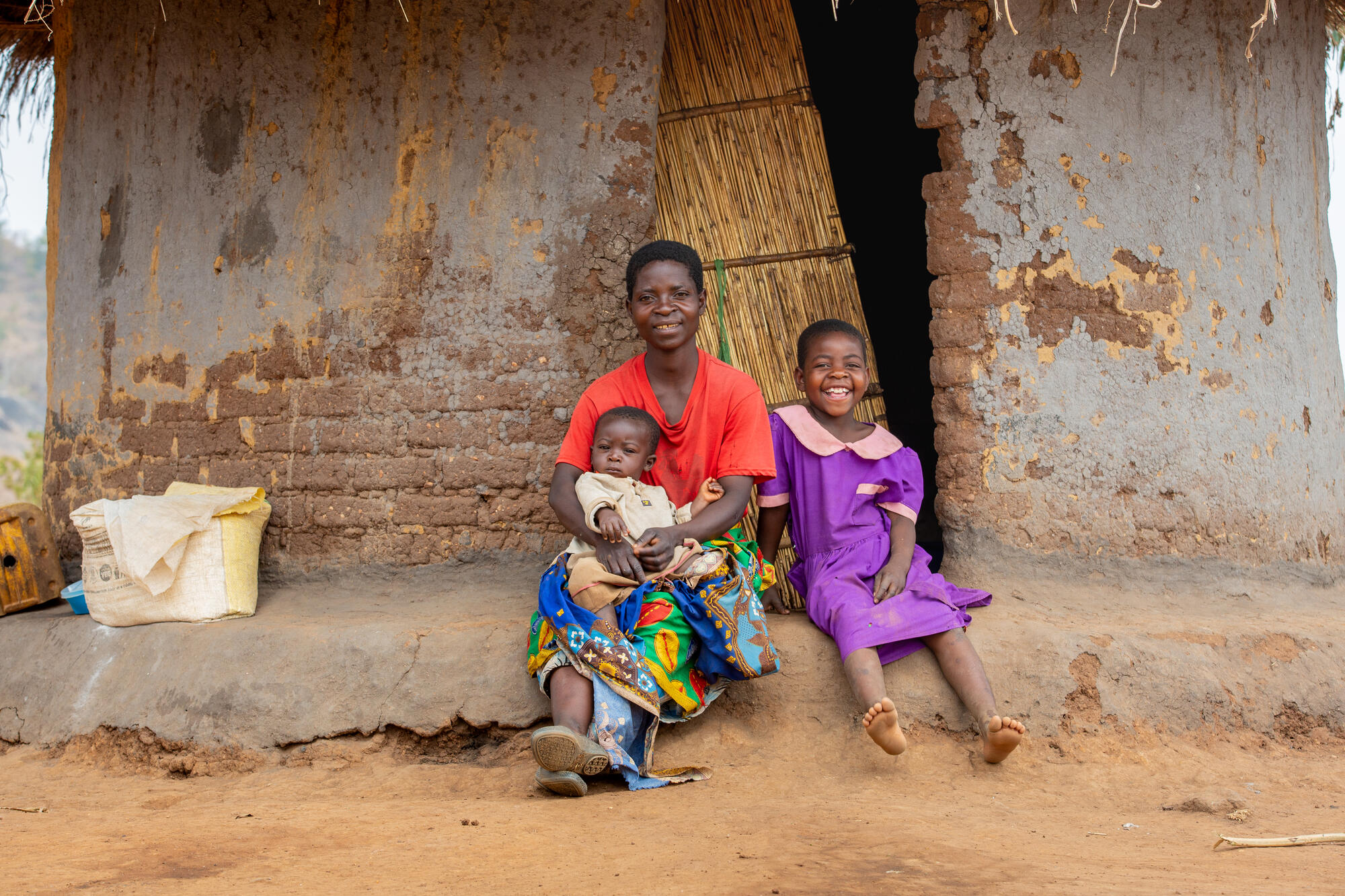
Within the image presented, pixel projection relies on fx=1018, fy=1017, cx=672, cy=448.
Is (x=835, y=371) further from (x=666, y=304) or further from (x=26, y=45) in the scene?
(x=26, y=45)

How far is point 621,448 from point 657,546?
0.34 metres

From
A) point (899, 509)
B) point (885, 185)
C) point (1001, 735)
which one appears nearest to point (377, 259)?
point (899, 509)

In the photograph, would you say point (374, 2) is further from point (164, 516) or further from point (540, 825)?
point (540, 825)

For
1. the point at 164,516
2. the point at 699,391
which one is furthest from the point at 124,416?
the point at 699,391

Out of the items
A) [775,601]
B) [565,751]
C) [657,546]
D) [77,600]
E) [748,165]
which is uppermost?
[748,165]

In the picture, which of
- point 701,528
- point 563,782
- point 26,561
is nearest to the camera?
point 563,782

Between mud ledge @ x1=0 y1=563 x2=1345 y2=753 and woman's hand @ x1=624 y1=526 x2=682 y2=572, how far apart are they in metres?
0.50

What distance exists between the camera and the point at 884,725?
2539 mm

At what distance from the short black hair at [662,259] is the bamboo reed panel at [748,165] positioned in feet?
3.53

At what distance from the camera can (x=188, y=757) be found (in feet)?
10.3

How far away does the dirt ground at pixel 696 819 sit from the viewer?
6.29ft

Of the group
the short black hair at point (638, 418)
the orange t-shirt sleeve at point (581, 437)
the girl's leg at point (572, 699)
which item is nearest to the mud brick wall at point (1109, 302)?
the short black hair at point (638, 418)

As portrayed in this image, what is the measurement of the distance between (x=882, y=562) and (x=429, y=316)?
180 cm

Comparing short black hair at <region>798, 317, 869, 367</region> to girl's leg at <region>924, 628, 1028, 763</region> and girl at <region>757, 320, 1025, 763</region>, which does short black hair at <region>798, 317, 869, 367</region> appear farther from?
girl's leg at <region>924, 628, 1028, 763</region>
